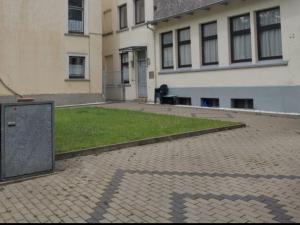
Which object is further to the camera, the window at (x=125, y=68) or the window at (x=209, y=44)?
the window at (x=125, y=68)

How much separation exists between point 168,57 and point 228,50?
15.8 feet

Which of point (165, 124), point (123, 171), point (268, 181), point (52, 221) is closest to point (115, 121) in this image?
point (165, 124)

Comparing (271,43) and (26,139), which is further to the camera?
(271,43)

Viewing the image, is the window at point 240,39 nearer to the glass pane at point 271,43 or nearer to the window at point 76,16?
the glass pane at point 271,43

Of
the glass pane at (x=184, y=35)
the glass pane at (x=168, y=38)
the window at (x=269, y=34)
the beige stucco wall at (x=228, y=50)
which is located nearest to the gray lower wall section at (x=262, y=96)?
the beige stucco wall at (x=228, y=50)

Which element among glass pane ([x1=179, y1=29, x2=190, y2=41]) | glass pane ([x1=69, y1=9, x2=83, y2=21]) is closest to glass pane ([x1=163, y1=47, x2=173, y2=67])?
glass pane ([x1=179, y1=29, x2=190, y2=41])

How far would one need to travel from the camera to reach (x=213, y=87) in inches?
760

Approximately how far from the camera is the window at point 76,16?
78.0 ft

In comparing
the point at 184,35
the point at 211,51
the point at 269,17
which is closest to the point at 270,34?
the point at 269,17

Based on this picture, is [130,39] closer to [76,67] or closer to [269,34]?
[76,67]

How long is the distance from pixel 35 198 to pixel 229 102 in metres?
13.7

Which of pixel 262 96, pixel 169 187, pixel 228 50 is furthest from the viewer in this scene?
pixel 228 50

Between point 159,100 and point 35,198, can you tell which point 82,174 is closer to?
point 35,198

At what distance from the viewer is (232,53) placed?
18.6m
